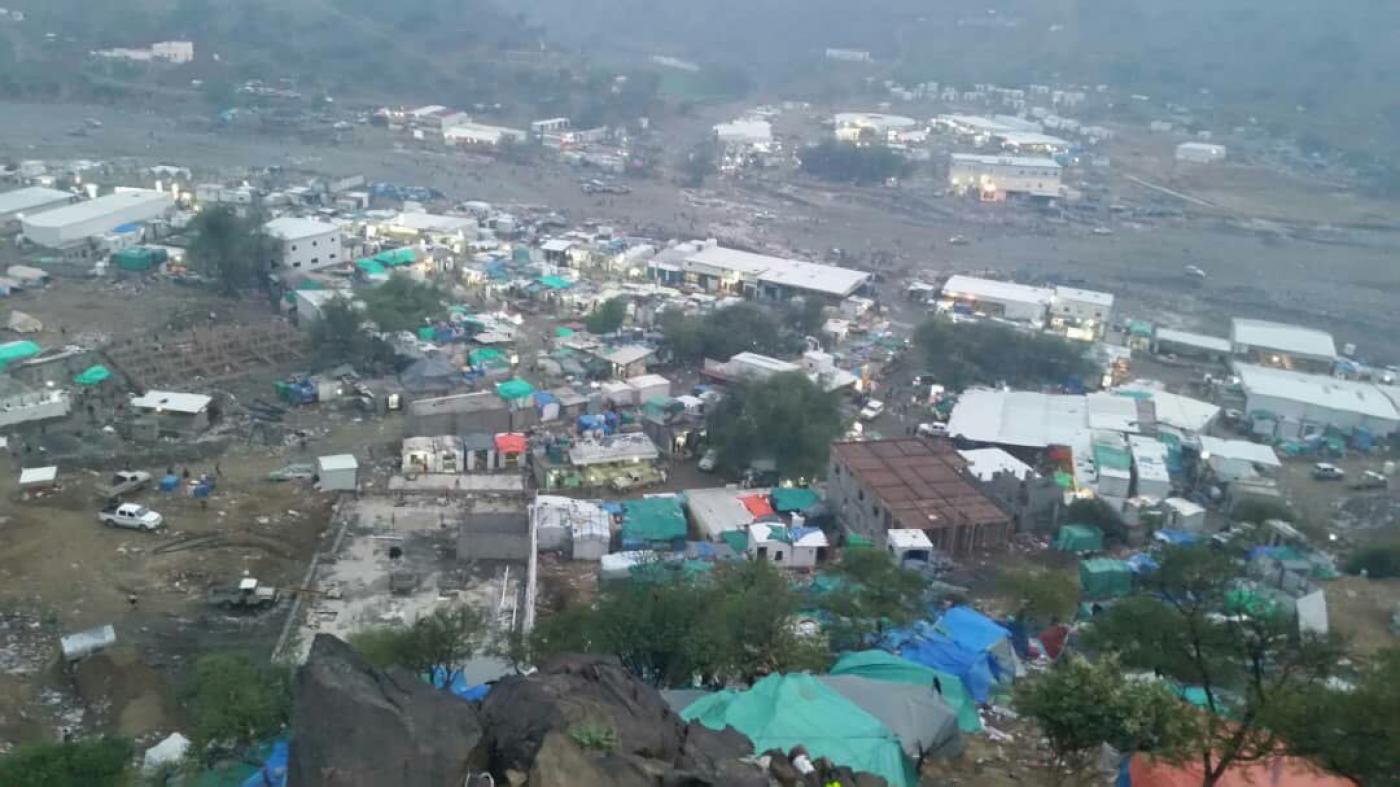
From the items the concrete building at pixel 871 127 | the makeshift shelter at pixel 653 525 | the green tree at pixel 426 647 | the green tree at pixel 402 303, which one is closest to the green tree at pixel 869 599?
the makeshift shelter at pixel 653 525

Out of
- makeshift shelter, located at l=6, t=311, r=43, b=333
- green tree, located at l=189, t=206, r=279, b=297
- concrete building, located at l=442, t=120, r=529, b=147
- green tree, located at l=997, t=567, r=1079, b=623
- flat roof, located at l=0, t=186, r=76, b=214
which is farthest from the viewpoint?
concrete building, located at l=442, t=120, r=529, b=147

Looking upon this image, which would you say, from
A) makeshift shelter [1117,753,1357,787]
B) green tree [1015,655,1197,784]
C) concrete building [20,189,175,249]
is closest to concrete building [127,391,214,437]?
concrete building [20,189,175,249]

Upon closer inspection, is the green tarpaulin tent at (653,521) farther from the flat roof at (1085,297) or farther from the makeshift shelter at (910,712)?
the flat roof at (1085,297)

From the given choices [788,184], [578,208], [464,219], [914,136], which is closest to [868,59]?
[914,136]

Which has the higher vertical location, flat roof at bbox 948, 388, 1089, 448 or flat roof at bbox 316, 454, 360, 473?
flat roof at bbox 316, 454, 360, 473

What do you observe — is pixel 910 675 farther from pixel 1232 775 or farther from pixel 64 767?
pixel 64 767

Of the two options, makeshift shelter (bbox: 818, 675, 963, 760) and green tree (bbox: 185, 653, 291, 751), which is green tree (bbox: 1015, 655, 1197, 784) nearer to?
makeshift shelter (bbox: 818, 675, 963, 760)
